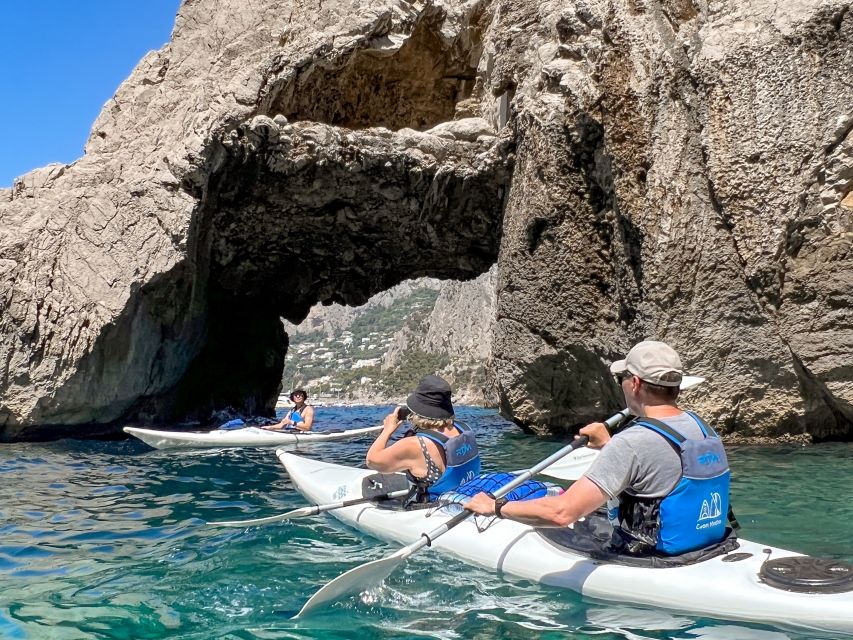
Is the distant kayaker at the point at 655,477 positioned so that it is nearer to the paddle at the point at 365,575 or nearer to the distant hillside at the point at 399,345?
the paddle at the point at 365,575

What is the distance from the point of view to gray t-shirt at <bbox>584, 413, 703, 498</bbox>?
364 centimetres

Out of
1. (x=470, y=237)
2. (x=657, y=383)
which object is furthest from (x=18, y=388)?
(x=657, y=383)

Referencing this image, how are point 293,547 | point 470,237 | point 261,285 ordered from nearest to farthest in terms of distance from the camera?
point 293,547 → point 470,237 → point 261,285

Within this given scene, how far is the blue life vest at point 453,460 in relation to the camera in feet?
19.0

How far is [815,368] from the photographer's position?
9891 millimetres

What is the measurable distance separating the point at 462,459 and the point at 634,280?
6693mm

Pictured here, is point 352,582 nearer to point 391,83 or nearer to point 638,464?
point 638,464

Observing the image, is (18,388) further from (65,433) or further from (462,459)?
(462,459)

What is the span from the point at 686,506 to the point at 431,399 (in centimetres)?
239

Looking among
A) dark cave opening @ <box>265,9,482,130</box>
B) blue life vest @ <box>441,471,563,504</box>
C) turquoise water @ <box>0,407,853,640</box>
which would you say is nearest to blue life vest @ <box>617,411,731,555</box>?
turquoise water @ <box>0,407,853,640</box>

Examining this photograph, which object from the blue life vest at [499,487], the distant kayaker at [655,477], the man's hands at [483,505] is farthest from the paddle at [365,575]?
the distant kayaker at [655,477]

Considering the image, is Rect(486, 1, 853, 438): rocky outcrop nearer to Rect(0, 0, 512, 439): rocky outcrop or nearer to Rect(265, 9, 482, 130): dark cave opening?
Rect(0, 0, 512, 439): rocky outcrop

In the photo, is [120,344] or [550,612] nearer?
[550,612]

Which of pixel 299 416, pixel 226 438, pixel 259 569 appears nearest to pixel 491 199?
pixel 299 416
